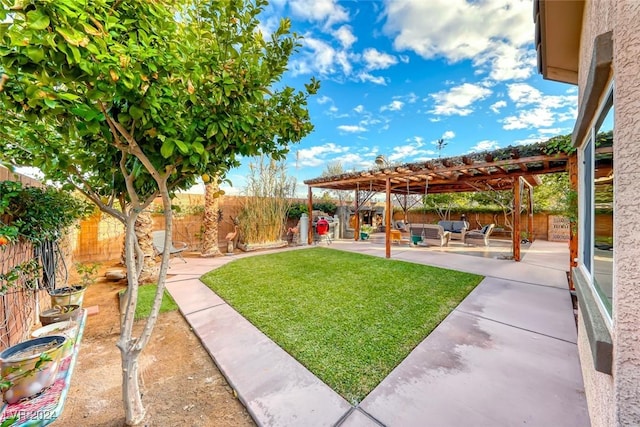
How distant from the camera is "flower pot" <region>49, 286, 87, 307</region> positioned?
3307 mm

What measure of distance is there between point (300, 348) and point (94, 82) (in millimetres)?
2856

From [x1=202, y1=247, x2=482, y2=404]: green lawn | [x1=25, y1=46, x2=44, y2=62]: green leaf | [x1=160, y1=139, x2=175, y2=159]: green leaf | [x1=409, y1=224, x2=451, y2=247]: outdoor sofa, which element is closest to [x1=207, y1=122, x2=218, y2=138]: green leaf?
[x1=160, y1=139, x2=175, y2=159]: green leaf

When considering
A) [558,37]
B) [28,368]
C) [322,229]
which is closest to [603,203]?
[558,37]

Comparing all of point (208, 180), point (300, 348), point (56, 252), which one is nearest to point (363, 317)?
point (300, 348)

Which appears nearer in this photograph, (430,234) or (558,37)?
(558,37)

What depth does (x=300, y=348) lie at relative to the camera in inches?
108

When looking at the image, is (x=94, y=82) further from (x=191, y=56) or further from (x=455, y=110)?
(x=455, y=110)

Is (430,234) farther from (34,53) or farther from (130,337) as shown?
(34,53)

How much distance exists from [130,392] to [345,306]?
2791 millimetres

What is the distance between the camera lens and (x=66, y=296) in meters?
3.31

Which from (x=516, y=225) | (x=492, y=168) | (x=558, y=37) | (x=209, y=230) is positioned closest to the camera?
(x=558, y=37)

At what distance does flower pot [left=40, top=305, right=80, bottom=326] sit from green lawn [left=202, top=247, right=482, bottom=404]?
2021 millimetres

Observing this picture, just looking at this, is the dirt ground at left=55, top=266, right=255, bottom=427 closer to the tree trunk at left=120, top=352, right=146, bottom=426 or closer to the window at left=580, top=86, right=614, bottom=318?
the tree trunk at left=120, top=352, right=146, bottom=426

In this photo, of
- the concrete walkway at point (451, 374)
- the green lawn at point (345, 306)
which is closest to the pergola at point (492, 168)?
the green lawn at point (345, 306)
